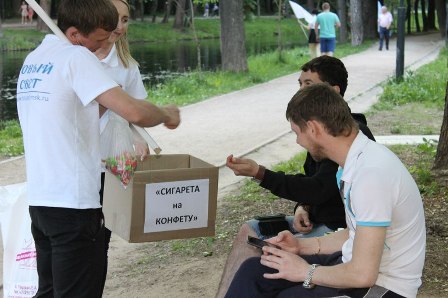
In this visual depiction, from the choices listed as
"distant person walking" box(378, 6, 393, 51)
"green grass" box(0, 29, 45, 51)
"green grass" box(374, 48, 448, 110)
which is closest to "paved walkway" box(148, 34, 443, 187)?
"green grass" box(374, 48, 448, 110)

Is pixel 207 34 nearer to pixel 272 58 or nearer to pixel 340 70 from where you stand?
pixel 272 58

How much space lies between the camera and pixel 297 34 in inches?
2031

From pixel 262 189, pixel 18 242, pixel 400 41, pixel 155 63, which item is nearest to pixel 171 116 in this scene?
pixel 18 242

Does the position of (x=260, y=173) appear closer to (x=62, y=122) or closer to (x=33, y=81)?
(x=62, y=122)

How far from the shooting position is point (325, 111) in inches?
121

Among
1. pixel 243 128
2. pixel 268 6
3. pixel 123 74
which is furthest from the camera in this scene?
pixel 268 6

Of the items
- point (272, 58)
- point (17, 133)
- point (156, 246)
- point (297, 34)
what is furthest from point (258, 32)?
point (156, 246)

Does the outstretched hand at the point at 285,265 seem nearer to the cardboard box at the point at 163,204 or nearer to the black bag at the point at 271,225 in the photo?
the cardboard box at the point at 163,204

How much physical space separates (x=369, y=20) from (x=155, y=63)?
13007 mm

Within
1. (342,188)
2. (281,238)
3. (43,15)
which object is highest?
(43,15)

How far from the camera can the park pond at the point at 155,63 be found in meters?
20.2

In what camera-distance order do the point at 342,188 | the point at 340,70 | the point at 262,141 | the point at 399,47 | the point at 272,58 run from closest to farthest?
the point at 342,188 < the point at 340,70 < the point at 262,141 < the point at 399,47 < the point at 272,58

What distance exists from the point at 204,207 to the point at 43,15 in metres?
1.15

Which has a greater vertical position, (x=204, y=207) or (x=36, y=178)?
(x=36, y=178)
